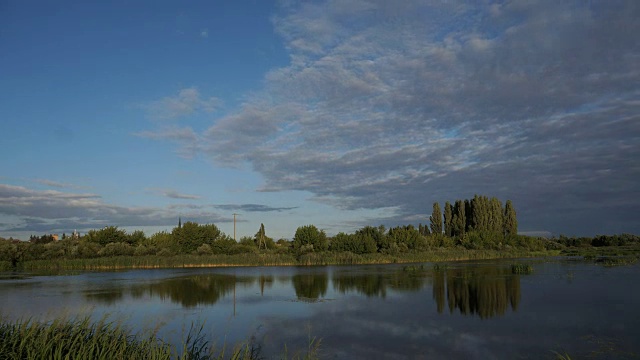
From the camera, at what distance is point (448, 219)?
69.5 metres

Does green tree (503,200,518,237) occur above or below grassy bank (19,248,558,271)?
above

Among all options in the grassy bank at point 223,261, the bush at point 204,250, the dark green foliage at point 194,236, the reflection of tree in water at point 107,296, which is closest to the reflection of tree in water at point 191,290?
the reflection of tree in water at point 107,296

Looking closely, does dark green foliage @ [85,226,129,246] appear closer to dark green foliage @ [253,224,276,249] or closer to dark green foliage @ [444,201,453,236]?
dark green foliage @ [253,224,276,249]

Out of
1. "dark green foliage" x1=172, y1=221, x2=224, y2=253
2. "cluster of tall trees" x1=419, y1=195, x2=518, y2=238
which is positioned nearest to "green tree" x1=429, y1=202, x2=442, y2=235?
"cluster of tall trees" x1=419, y1=195, x2=518, y2=238

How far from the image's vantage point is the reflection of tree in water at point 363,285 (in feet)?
68.1

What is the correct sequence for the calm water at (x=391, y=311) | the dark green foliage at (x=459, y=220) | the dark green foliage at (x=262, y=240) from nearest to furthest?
the calm water at (x=391, y=311)
the dark green foliage at (x=262, y=240)
the dark green foliage at (x=459, y=220)

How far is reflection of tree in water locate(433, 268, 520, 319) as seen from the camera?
51.4 ft

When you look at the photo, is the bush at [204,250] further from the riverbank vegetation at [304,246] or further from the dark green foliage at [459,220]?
the dark green foliage at [459,220]

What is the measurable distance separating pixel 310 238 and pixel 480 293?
3347 cm

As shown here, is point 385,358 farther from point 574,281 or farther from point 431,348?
point 574,281

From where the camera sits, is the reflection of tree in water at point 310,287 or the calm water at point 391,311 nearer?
the calm water at point 391,311

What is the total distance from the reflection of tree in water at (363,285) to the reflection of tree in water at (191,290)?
18.8ft

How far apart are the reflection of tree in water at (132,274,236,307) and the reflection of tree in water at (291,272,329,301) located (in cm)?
351

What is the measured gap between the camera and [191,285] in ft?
82.2
